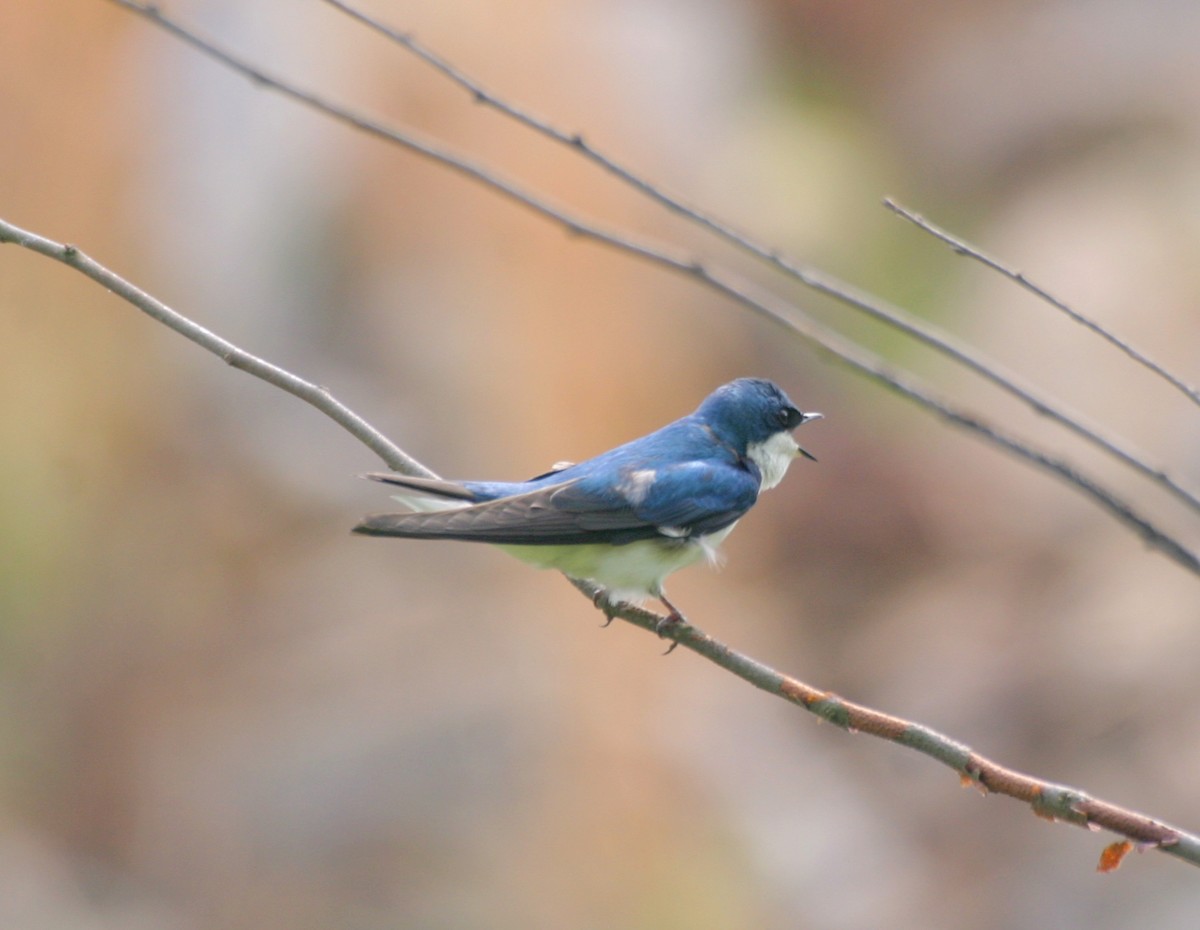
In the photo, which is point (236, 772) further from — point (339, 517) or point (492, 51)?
point (492, 51)

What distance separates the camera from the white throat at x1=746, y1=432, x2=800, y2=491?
3.64 meters

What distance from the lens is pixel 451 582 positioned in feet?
24.5

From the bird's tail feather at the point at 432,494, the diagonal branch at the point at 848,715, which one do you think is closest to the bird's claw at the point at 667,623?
the diagonal branch at the point at 848,715

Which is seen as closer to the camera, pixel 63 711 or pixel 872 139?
pixel 63 711

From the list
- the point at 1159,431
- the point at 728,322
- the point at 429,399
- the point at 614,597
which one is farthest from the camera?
the point at 728,322

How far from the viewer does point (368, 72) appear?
323 inches

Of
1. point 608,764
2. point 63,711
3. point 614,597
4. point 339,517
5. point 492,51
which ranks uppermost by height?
point 492,51

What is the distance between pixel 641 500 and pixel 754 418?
0.47 m

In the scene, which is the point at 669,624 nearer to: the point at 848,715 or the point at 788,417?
the point at 848,715

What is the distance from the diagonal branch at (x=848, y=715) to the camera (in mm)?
2084

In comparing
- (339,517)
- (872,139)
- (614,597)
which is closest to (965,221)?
(872,139)

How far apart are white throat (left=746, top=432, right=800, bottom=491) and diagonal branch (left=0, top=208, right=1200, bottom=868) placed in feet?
3.25

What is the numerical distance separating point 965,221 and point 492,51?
4.27 meters

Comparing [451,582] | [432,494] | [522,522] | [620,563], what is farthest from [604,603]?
[451,582]
